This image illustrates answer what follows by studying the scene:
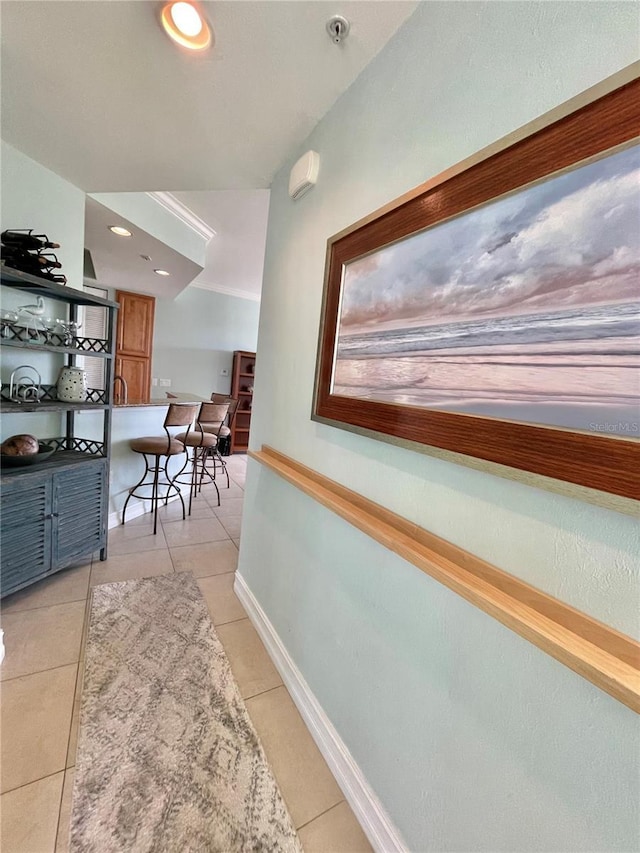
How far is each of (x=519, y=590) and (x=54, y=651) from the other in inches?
78.9

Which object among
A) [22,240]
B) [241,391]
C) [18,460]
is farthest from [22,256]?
[241,391]

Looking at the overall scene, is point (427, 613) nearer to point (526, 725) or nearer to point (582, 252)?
point (526, 725)

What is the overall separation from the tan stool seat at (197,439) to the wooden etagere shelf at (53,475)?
0.91m

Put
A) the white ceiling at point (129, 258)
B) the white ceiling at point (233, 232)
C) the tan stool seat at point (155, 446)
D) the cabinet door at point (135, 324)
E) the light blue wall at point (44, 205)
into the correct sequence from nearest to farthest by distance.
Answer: the light blue wall at point (44, 205) → the white ceiling at point (129, 258) → the white ceiling at point (233, 232) → the tan stool seat at point (155, 446) → the cabinet door at point (135, 324)

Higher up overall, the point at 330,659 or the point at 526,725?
the point at 526,725

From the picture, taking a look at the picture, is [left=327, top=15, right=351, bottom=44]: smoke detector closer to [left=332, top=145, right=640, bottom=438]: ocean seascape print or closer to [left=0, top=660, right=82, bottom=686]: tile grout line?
[left=332, top=145, right=640, bottom=438]: ocean seascape print

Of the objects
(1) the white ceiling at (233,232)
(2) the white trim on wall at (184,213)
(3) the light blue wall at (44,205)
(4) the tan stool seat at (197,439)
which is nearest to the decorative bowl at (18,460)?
(3) the light blue wall at (44,205)

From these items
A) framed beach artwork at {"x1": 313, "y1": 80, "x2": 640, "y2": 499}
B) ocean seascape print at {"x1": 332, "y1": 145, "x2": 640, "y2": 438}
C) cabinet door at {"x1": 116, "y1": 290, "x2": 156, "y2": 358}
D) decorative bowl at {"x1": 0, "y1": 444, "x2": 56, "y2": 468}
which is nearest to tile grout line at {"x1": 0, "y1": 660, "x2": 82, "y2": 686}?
decorative bowl at {"x1": 0, "y1": 444, "x2": 56, "y2": 468}

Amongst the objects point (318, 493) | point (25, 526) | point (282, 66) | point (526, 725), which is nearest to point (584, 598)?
point (526, 725)

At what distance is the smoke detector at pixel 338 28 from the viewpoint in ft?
3.35

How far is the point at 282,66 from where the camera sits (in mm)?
1194

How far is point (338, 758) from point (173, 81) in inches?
101

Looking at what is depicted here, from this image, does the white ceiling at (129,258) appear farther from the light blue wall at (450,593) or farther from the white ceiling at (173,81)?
the light blue wall at (450,593)

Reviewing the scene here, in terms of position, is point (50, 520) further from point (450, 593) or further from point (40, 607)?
point (450, 593)
